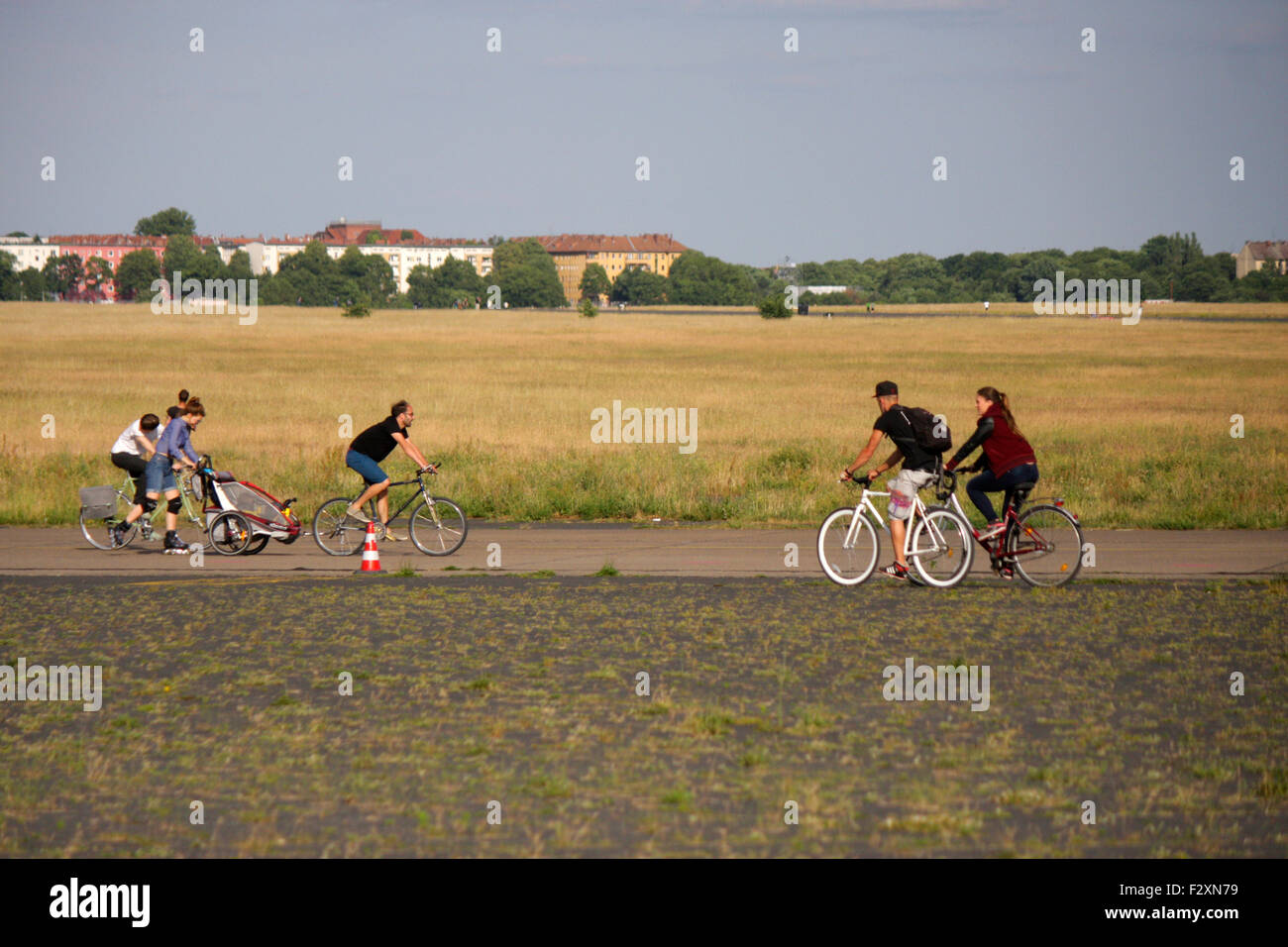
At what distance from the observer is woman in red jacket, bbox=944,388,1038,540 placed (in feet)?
A: 44.3

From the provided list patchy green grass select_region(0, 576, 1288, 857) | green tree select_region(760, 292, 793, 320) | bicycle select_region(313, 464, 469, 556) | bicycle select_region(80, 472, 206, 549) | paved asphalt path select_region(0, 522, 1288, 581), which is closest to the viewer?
patchy green grass select_region(0, 576, 1288, 857)

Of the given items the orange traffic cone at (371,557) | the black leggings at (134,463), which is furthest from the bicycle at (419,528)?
the black leggings at (134,463)

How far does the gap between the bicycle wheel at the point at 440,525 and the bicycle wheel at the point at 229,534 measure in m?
1.96

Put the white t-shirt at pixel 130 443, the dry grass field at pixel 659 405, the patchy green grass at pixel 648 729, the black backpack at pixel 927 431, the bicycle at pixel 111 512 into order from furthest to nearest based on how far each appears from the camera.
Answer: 1. the dry grass field at pixel 659 405
2. the white t-shirt at pixel 130 443
3. the bicycle at pixel 111 512
4. the black backpack at pixel 927 431
5. the patchy green grass at pixel 648 729

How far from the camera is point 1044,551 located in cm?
1365

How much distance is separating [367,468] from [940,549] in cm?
678

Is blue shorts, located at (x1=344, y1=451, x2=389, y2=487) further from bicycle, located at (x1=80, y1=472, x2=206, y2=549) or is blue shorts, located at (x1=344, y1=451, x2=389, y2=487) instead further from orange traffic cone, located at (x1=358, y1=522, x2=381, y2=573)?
bicycle, located at (x1=80, y1=472, x2=206, y2=549)

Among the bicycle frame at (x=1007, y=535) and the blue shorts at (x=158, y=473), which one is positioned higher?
the blue shorts at (x=158, y=473)

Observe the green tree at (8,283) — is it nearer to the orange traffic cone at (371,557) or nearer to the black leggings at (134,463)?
the black leggings at (134,463)

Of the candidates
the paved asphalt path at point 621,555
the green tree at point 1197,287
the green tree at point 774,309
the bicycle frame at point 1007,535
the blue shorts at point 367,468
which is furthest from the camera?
the green tree at point 1197,287

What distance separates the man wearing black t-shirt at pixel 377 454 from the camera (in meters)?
16.5

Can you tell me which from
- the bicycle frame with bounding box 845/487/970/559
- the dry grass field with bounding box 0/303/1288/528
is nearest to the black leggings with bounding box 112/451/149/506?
the dry grass field with bounding box 0/303/1288/528

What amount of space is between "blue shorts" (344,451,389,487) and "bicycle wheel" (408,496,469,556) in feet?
1.90

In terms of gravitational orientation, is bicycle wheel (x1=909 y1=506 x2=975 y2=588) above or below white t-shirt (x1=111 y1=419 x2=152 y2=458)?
below
